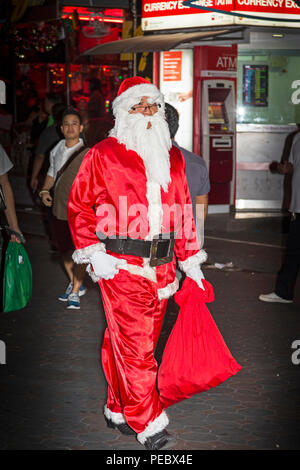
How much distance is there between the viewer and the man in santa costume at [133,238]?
423 cm

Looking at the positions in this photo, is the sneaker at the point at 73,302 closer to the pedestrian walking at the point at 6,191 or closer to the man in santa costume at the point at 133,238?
the pedestrian walking at the point at 6,191

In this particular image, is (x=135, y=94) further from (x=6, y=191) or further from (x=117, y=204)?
(x=6, y=191)

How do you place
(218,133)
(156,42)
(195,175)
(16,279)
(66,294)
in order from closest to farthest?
1. (195,175)
2. (16,279)
3. (66,294)
4. (156,42)
5. (218,133)

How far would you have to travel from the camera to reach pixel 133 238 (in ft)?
14.1

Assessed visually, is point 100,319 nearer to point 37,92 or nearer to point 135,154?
point 135,154

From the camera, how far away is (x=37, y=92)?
20141 mm

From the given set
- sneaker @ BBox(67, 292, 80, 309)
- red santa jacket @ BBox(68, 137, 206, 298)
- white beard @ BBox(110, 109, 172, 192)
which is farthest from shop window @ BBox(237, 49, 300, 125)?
red santa jacket @ BBox(68, 137, 206, 298)

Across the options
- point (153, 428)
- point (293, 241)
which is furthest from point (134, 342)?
point (293, 241)

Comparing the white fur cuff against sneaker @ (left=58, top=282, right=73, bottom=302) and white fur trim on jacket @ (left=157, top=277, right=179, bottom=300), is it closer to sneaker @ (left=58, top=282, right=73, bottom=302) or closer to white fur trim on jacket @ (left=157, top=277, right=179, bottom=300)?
white fur trim on jacket @ (left=157, top=277, right=179, bottom=300)

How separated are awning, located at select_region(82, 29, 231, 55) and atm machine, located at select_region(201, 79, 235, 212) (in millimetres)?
1061

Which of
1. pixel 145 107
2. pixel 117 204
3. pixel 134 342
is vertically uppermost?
pixel 145 107

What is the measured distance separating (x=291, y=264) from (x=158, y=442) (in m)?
3.82
